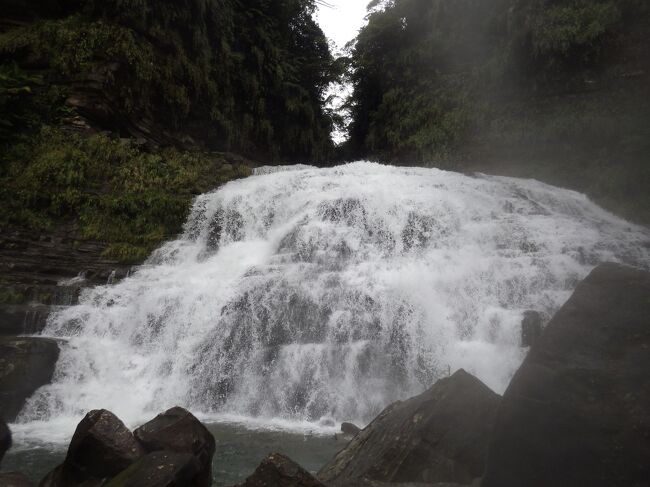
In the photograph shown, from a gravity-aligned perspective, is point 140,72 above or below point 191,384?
above

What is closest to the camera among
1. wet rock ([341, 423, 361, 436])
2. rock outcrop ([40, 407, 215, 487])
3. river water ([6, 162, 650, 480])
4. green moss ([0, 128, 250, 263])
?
rock outcrop ([40, 407, 215, 487])

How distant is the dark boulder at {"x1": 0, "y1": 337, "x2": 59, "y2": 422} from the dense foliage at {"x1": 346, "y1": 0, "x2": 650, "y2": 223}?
1431 centimetres

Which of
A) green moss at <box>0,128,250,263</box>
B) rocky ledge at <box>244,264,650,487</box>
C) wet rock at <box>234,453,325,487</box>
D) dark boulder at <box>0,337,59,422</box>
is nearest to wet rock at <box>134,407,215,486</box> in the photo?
wet rock at <box>234,453,325,487</box>

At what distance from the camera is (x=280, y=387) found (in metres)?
7.36

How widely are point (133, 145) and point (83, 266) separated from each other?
5250 mm

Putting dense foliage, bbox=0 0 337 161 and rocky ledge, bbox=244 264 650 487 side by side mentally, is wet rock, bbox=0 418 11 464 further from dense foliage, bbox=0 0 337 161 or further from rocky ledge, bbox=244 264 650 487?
dense foliage, bbox=0 0 337 161

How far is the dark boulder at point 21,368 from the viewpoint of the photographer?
709cm

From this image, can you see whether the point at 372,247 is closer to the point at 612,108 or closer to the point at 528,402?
the point at 528,402

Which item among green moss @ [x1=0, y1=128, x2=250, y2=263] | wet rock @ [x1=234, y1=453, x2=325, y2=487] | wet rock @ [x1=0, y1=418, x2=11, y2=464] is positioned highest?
green moss @ [x1=0, y1=128, x2=250, y2=263]

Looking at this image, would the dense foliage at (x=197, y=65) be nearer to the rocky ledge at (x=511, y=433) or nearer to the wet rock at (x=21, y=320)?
the wet rock at (x=21, y=320)

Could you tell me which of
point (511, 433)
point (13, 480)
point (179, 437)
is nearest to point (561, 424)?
point (511, 433)

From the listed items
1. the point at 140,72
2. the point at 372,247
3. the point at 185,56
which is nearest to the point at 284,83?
the point at 185,56

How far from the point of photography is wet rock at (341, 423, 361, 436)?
609 cm

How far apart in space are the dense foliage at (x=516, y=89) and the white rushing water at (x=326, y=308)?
4172 mm
